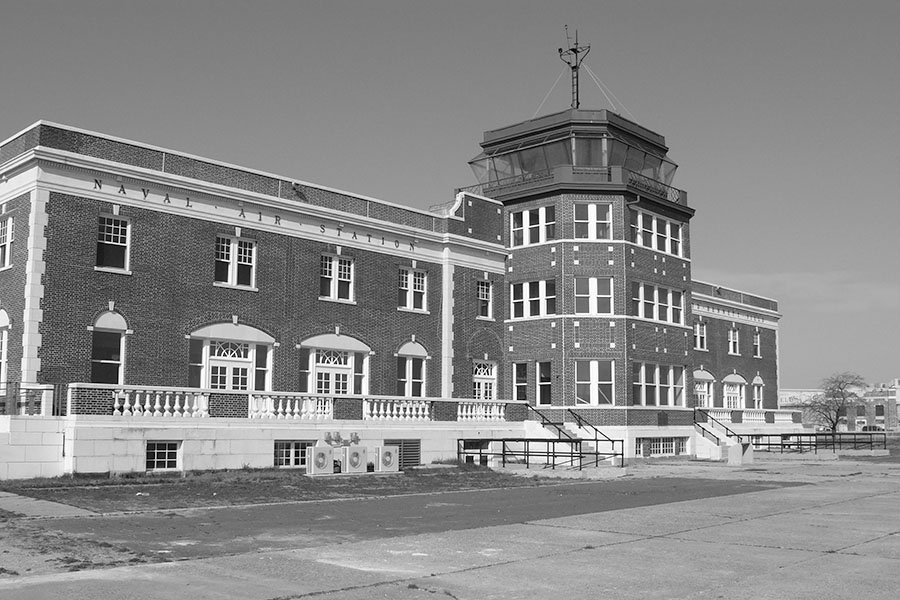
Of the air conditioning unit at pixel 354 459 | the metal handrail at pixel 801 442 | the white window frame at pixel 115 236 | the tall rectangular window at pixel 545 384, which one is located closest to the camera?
the air conditioning unit at pixel 354 459

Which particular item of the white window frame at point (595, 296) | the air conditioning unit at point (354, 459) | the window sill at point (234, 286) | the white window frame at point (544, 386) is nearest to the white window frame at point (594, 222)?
the white window frame at point (595, 296)

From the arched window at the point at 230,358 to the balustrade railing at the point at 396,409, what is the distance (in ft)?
11.4

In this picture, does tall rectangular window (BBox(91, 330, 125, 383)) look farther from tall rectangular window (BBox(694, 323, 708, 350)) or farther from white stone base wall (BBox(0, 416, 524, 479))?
tall rectangular window (BBox(694, 323, 708, 350))

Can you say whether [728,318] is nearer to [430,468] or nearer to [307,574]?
[430,468]

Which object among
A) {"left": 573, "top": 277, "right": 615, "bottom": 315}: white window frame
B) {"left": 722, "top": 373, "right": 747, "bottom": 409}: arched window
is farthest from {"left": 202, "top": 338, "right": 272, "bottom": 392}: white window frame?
{"left": 722, "top": 373, "right": 747, "bottom": 409}: arched window

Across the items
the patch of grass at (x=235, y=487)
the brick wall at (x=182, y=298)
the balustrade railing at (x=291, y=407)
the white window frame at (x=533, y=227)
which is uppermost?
the white window frame at (x=533, y=227)

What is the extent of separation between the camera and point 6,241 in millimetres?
27891

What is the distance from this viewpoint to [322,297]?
34094 mm

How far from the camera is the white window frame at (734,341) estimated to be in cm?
5725

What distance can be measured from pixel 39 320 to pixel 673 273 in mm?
27643

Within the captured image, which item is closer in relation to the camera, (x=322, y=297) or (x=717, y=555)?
(x=717, y=555)

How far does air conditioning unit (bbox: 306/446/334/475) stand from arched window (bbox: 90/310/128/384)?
6519 mm

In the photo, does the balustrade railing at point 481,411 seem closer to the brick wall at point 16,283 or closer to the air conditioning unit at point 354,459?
the air conditioning unit at point 354,459

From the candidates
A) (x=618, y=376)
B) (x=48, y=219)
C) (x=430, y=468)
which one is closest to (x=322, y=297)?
(x=430, y=468)
